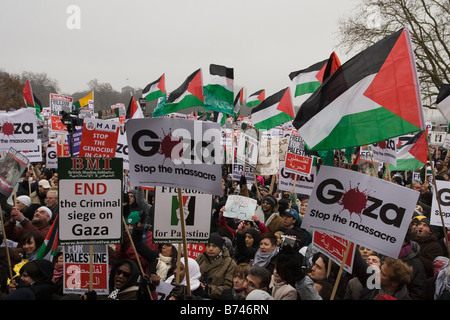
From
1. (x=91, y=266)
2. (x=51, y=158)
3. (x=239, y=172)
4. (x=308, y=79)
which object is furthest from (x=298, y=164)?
(x=51, y=158)

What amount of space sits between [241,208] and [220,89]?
5.51m

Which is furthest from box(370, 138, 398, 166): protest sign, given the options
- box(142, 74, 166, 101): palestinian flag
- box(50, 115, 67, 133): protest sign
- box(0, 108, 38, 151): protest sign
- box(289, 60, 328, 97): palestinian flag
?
box(142, 74, 166, 101): palestinian flag

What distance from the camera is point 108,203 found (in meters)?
5.12

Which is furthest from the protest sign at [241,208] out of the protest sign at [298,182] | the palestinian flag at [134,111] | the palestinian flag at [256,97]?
the palestinian flag at [256,97]

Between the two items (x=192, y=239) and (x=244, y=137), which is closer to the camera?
(x=192, y=239)

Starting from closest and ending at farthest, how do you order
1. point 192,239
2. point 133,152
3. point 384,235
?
point 384,235 → point 133,152 → point 192,239

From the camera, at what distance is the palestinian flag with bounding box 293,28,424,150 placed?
166 inches

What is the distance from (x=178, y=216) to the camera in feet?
18.0

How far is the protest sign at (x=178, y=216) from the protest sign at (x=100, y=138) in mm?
2173

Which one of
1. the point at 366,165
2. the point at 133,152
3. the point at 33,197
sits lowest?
the point at 33,197
